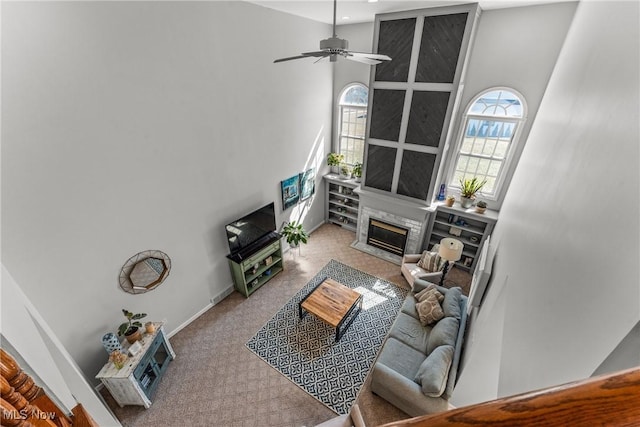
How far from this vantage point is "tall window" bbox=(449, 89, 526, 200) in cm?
439

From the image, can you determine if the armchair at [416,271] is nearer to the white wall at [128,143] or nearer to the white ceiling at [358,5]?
the white wall at [128,143]

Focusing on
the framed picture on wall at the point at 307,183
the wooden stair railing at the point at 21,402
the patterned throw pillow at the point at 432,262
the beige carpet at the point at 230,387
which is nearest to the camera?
the wooden stair railing at the point at 21,402

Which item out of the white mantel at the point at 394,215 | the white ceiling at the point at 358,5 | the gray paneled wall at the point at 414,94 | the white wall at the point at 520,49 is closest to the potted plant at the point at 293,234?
the white mantel at the point at 394,215

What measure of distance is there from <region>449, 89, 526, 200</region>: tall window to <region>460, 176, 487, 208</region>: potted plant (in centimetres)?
14

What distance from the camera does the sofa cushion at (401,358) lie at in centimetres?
320

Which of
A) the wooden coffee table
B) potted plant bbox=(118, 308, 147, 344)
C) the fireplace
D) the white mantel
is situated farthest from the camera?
the fireplace

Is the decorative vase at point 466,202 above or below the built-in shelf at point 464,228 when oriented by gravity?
above

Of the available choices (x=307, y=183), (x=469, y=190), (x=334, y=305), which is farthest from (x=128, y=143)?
(x=469, y=190)

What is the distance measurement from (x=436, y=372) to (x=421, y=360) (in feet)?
1.88

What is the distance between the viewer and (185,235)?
3.71 metres

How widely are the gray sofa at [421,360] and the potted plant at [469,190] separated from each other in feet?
5.99

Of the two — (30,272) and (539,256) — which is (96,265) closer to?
(30,272)

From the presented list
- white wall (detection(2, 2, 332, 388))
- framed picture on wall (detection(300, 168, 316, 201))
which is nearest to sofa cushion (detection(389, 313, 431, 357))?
white wall (detection(2, 2, 332, 388))

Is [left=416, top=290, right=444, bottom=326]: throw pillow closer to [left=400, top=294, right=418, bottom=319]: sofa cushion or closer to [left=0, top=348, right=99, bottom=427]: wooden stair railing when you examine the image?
[left=400, top=294, right=418, bottom=319]: sofa cushion
